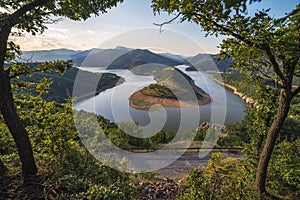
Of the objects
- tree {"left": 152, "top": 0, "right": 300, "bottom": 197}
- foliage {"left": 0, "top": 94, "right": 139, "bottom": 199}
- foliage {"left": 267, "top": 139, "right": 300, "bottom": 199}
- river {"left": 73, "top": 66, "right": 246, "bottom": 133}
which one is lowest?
river {"left": 73, "top": 66, "right": 246, "bottom": 133}

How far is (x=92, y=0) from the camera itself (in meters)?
3.54

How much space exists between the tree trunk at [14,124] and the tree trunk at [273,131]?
4890 millimetres

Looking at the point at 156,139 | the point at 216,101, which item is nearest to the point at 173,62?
the point at 216,101

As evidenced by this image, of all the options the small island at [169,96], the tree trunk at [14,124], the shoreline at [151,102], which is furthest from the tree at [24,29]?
the small island at [169,96]

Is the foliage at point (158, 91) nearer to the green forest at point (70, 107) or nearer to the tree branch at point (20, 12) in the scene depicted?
the green forest at point (70, 107)

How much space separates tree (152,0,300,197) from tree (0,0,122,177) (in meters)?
1.37

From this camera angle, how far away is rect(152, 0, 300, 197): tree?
10.4 feet

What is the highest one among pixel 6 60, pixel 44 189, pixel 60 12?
pixel 60 12

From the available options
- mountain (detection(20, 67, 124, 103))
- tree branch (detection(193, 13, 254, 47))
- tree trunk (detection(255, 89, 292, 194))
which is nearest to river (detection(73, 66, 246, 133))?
mountain (detection(20, 67, 124, 103))

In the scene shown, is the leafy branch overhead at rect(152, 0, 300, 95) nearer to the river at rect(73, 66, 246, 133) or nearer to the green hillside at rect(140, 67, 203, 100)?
the river at rect(73, 66, 246, 133)

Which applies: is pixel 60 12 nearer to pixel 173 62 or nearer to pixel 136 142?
pixel 136 142

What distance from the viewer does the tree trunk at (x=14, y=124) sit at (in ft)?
11.5

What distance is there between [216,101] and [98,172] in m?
64.1

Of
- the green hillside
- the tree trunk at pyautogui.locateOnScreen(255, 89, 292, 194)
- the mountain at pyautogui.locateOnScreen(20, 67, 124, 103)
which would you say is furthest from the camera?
the mountain at pyautogui.locateOnScreen(20, 67, 124, 103)
